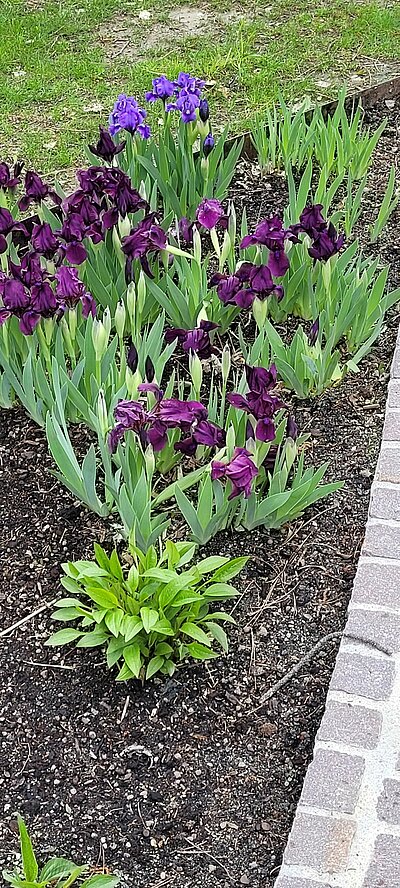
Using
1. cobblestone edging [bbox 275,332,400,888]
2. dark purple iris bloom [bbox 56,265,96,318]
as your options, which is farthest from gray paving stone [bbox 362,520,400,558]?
dark purple iris bloom [bbox 56,265,96,318]

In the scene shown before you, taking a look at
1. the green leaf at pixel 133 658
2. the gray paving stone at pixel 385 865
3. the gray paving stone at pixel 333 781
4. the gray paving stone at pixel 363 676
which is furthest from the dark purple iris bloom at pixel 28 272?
the gray paving stone at pixel 385 865

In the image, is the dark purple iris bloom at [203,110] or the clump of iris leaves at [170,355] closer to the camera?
the clump of iris leaves at [170,355]

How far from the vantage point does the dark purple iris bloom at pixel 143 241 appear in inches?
129

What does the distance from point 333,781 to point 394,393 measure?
1.48 m

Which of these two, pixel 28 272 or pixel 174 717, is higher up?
pixel 28 272

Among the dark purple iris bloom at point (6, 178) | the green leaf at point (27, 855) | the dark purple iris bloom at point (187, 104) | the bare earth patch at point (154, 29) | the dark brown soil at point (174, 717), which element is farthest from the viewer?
the bare earth patch at point (154, 29)

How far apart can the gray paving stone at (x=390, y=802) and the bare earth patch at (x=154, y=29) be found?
15.7 ft

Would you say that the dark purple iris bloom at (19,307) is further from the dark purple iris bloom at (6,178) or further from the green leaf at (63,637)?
the green leaf at (63,637)

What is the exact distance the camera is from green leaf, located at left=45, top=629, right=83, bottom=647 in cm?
261

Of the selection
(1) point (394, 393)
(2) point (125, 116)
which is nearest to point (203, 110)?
(2) point (125, 116)

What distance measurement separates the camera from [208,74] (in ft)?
18.6

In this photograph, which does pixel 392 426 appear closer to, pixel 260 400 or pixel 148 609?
pixel 260 400

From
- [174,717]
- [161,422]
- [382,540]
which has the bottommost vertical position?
[174,717]

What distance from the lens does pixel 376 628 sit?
2561mm
